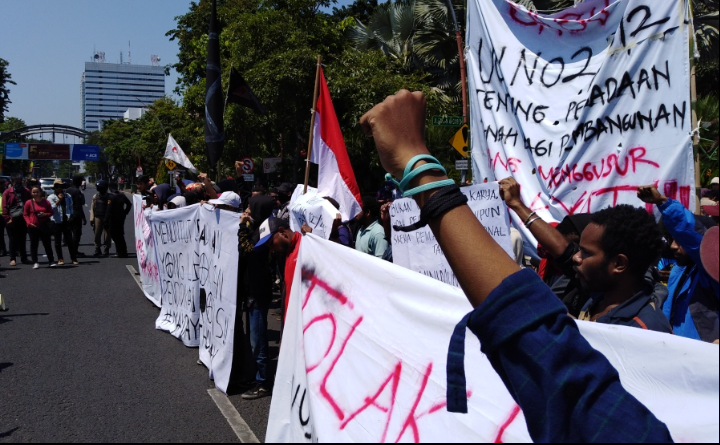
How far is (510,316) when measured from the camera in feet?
3.22

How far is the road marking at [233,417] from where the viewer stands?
428cm

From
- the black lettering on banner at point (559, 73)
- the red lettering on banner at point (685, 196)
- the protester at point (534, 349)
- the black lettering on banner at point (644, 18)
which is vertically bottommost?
the protester at point (534, 349)

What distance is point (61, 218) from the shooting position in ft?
44.8

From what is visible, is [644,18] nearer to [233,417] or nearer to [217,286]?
[233,417]

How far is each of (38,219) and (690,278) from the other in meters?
12.6

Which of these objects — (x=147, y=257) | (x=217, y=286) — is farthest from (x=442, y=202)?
(x=147, y=257)

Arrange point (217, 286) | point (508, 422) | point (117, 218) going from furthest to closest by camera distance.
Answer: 1. point (117, 218)
2. point (217, 286)
3. point (508, 422)

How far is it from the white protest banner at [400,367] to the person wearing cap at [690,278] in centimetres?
126

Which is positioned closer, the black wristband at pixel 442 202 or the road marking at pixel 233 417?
the black wristband at pixel 442 202

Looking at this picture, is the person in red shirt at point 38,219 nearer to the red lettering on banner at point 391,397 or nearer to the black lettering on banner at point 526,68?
the black lettering on banner at point 526,68

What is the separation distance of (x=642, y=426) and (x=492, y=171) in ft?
9.99

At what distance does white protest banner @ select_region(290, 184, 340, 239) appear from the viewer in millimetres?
4391

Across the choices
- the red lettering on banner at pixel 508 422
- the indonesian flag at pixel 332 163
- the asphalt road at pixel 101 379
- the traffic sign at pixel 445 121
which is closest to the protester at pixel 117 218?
the asphalt road at pixel 101 379

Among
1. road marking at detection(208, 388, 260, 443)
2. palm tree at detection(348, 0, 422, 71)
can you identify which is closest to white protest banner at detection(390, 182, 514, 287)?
road marking at detection(208, 388, 260, 443)
